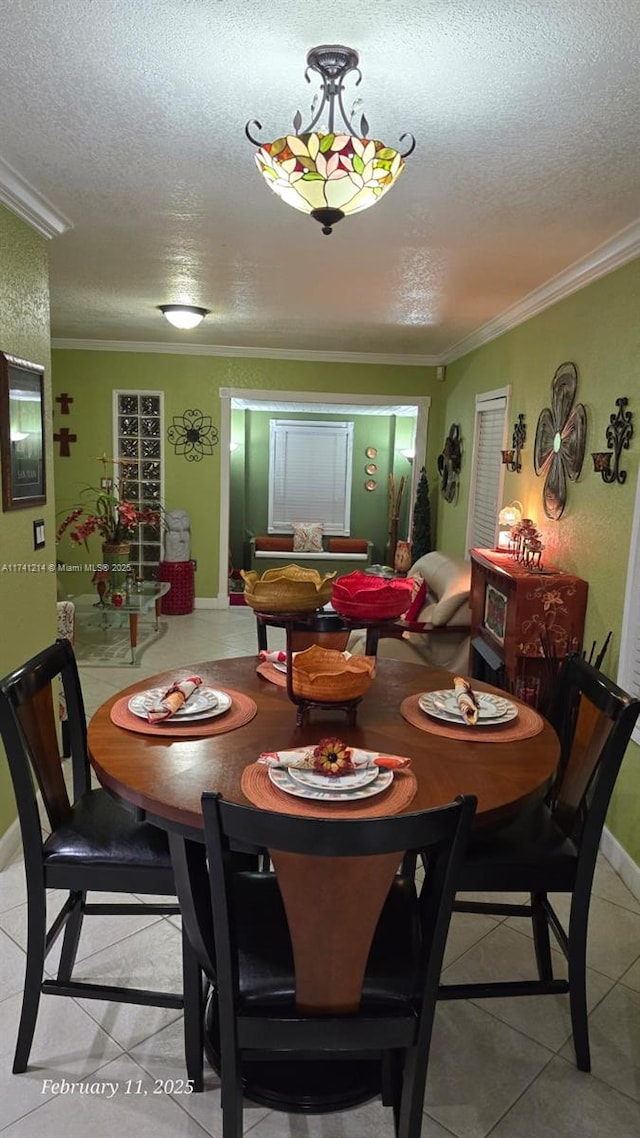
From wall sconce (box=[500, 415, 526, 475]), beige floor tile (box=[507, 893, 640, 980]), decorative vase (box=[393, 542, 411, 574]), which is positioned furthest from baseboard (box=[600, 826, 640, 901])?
decorative vase (box=[393, 542, 411, 574])

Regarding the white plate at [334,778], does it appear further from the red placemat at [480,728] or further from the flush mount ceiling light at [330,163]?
the flush mount ceiling light at [330,163]

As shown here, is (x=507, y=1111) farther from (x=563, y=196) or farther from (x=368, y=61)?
(x=563, y=196)

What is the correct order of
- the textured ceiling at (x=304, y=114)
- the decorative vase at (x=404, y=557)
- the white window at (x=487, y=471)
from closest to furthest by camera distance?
1. the textured ceiling at (x=304, y=114)
2. the white window at (x=487, y=471)
3. the decorative vase at (x=404, y=557)

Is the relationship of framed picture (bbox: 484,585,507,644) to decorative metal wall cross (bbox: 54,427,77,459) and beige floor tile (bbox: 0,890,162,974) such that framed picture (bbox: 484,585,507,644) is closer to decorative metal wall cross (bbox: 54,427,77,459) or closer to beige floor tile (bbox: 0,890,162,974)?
beige floor tile (bbox: 0,890,162,974)

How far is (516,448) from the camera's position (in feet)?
13.9

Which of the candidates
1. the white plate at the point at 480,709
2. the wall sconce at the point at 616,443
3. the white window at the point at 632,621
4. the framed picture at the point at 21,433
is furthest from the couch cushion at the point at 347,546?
the white plate at the point at 480,709

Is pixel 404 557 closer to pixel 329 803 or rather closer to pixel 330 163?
pixel 330 163

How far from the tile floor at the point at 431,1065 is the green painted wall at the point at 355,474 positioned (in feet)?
24.4

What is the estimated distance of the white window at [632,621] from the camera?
2.62m

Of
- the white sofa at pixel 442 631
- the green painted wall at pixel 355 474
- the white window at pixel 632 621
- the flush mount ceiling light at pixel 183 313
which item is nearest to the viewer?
the white window at pixel 632 621

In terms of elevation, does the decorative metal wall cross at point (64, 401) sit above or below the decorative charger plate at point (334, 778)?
above

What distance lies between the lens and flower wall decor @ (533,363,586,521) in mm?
3270

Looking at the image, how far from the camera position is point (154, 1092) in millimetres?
1682

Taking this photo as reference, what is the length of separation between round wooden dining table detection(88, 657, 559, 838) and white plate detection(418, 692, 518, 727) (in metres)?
0.06
